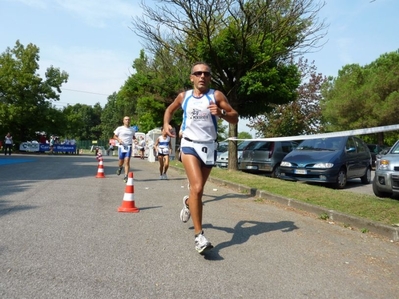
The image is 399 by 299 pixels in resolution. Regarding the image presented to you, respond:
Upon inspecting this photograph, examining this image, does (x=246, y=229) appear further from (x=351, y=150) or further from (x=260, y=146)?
(x=260, y=146)

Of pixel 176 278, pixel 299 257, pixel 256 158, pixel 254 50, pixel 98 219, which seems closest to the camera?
pixel 176 278

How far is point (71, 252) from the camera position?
434cm

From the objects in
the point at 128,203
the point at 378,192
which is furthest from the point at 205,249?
the point at 378,192

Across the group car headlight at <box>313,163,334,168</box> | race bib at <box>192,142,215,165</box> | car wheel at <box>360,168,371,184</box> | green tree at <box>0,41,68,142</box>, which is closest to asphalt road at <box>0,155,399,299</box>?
race bib at <box>192,142,215,165</box>

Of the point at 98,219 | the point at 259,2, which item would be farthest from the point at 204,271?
the point at 259,2

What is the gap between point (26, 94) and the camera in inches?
1711

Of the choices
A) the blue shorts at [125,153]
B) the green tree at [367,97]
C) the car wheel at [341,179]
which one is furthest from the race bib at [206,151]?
the green tree at [367,97]

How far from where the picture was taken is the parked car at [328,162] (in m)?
12.1

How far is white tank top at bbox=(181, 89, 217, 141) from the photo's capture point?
4766 mm

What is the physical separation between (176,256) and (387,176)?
20.5 feet

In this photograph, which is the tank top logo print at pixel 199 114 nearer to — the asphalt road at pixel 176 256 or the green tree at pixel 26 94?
the asphalt road at pixel 176 256

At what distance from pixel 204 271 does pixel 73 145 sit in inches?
1696

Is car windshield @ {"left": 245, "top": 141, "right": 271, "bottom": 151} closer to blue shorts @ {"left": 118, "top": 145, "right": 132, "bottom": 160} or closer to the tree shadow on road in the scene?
blue shorts @ {"left": 118, "top": 145, "right": 132, "bottom": 160}

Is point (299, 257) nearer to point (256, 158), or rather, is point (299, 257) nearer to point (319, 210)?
point (319, 210)
